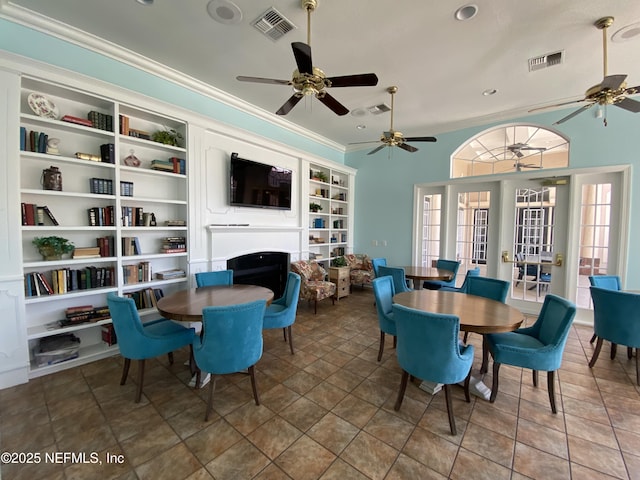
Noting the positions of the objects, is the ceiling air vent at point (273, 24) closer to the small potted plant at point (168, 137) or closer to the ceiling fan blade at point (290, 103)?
the ceiling fan blade at point (290, 103)

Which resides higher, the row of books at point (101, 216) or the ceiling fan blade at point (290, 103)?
the ceiling fan blade at point (290, 103)

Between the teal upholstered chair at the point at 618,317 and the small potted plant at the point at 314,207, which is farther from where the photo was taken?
the small potted plant at the point at 314,207

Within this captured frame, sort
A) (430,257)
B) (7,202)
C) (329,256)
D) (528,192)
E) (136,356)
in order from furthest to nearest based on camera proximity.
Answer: (329,256) < (430,257) < (528,192) < (7,202) < (136,356)

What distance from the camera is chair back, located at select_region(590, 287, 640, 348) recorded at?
2496 mm

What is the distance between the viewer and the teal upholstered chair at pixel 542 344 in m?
2.00

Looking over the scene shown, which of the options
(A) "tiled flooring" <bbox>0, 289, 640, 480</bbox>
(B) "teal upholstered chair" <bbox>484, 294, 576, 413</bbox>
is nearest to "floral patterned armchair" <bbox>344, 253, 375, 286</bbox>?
(A) "tiled flooring" <bbox>0, 289, 640, 480</bbox>

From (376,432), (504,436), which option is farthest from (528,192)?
(376,432)

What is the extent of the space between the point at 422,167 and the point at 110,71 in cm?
510

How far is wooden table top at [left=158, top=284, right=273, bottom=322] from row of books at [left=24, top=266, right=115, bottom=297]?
34.6 inches

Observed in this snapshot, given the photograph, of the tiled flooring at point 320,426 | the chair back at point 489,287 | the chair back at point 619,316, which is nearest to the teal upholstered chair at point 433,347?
the tiled flooring at point 320,426

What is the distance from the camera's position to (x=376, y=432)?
187 centimetres

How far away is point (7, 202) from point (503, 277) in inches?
257

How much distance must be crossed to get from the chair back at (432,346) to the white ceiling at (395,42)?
2570 mm

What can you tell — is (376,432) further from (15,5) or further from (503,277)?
(15,5)
